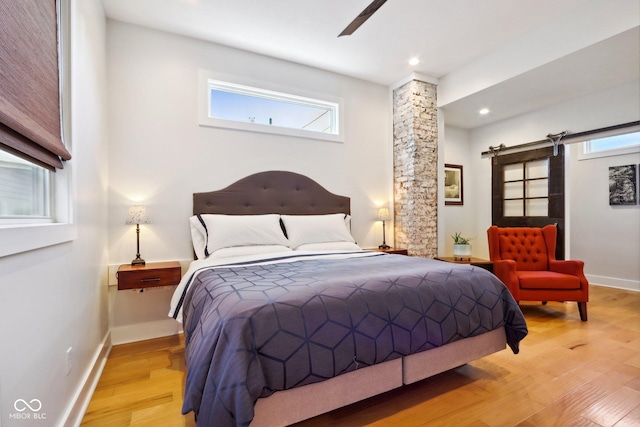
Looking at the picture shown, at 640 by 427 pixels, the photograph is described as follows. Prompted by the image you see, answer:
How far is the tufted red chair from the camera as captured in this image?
307 cm

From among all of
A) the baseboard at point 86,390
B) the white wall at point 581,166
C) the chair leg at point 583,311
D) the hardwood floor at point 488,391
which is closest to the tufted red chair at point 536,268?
the chair leg at point 583,311

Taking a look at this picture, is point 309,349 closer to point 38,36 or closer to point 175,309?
point 175,309

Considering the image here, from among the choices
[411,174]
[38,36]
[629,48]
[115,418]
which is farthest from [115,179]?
[629,48]

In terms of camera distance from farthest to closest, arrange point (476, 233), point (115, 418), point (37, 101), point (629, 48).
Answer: point (476, 233), point (629, 48), point (115, 418), point (37, 101)

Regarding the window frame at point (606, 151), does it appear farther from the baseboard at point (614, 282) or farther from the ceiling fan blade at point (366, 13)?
the ceiling fan blade at point (366, 13)

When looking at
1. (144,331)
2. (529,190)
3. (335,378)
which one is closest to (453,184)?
(529,190)

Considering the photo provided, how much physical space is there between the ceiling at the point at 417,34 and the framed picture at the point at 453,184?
1.51 metres

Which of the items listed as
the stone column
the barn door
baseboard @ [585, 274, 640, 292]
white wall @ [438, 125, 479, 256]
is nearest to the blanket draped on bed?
the stone column

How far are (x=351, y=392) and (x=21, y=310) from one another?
142 centimetres

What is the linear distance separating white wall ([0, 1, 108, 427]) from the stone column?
3411 mm

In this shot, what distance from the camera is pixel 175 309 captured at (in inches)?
90.0

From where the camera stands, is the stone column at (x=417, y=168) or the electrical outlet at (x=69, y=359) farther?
the stone column at (x=417, y=168)

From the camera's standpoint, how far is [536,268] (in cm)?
363

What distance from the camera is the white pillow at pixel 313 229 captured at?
3.21 metres
